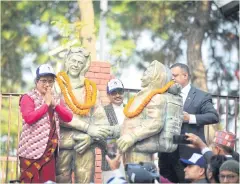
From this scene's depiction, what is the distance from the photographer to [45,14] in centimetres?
1784

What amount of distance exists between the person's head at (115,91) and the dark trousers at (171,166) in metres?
0.69

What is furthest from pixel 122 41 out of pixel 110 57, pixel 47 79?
pixel 47 79

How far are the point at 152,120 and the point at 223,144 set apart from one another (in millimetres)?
766

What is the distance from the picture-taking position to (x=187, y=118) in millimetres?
8648

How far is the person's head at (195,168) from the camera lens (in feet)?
25.3

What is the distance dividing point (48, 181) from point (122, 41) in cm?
1061

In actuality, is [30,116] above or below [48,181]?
above

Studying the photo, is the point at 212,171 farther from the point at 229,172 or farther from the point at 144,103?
the point at 144,103

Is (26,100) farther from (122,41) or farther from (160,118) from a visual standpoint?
(122,41)

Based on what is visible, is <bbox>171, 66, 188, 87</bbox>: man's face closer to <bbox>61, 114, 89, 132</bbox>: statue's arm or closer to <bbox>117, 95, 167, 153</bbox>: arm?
<bbox>117, 95, 167, 153</bbox>: arm

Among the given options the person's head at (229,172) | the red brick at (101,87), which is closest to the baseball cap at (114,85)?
the person's head at (229,172)

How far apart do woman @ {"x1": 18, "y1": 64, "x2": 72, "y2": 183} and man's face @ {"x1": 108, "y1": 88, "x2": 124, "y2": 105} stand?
778 millimetres

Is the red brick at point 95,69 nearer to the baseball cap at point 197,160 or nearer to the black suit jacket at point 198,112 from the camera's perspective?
the black suit jacket at point 198,112

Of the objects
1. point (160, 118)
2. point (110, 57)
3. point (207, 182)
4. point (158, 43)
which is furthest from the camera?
point (158, 43)
